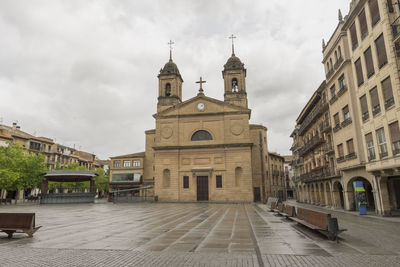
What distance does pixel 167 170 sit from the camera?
42156 millimetres

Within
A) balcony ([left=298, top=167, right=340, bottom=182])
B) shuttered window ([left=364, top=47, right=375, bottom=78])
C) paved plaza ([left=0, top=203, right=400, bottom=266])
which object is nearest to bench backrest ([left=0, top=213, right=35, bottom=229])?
paved plaza ([left=0, top=203, right=400, bottom=266])

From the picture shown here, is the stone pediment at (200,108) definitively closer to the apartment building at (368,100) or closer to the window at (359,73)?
the apartment building at (368,100)

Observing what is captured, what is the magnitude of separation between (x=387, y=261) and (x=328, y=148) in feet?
71.5

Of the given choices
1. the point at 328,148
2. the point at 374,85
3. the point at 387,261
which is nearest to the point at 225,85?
the point at 328,148

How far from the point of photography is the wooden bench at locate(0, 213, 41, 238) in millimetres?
9452

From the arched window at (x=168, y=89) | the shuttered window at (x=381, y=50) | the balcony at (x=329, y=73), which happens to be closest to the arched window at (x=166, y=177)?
the arched window at (x=168, y=89)

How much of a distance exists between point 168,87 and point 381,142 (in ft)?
127

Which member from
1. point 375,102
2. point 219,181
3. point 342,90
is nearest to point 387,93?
point 375,102

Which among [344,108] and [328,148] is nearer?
[344,108]

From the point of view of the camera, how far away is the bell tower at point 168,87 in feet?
161

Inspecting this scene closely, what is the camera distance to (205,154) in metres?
41.4

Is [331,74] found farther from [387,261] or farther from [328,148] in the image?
[387,261]

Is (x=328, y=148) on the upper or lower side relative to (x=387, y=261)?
upper

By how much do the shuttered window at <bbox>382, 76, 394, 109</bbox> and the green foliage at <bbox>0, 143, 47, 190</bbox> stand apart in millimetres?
39469
